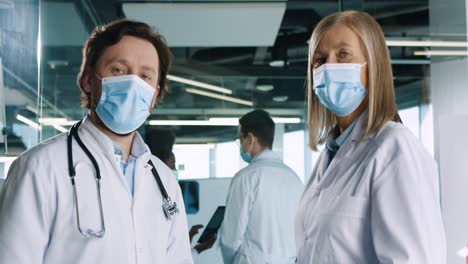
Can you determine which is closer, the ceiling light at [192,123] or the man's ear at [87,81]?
the man's ear at [87,81]

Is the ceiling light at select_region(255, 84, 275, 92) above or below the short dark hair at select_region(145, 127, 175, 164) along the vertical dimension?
above

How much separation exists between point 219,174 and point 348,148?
316 centimetres

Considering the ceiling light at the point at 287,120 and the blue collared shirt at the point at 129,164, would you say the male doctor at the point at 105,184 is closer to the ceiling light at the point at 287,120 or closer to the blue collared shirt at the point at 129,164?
the blue collared shirt at the point at 129,164

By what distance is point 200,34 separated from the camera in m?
5.48

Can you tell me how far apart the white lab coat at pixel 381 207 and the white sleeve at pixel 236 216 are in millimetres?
1933

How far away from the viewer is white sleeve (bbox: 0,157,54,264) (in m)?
1.52

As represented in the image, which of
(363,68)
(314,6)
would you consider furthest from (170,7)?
(363,68)

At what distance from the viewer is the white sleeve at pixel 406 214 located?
162 cm

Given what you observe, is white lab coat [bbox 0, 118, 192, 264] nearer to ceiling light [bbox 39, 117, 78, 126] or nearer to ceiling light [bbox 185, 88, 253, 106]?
ceiling light [bbox 39, 117, 78, 126]

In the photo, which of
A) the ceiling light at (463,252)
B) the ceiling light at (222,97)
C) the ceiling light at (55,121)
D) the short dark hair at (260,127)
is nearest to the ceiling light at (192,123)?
the ceiling light at (222,97)

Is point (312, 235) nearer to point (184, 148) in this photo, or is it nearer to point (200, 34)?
point (184, 148)

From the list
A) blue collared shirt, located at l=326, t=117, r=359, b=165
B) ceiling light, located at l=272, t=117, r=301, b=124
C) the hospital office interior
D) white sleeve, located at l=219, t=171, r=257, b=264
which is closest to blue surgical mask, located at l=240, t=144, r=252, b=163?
the hospital office interior

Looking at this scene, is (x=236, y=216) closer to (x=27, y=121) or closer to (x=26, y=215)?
(x=27, y=121)

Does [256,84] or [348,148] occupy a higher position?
[256,84]
